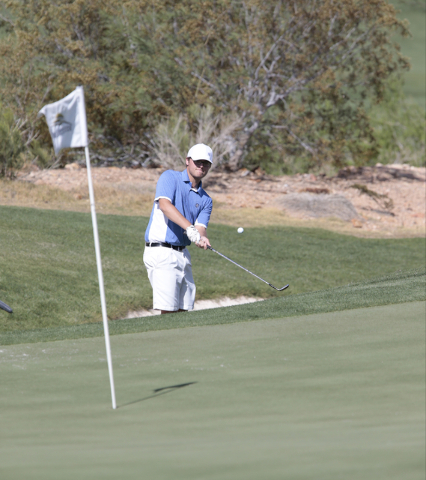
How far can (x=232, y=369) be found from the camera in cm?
556

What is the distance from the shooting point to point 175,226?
787cm

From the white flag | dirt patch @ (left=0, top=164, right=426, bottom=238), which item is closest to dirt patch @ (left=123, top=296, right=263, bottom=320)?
the white flag

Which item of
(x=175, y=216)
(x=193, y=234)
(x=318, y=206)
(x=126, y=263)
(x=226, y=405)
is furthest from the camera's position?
(x=318, y=206)

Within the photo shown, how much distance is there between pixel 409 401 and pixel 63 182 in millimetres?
23320

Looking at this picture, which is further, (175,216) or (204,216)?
(204,216)

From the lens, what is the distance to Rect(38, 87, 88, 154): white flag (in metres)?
5.05

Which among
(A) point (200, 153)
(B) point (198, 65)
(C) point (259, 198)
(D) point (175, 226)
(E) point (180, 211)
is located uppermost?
(B) point (198, 65)

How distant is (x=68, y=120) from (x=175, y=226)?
9.44ft

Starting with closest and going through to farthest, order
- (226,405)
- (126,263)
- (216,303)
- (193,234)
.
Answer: (226,405), (193,234), (216,303), (126,263)

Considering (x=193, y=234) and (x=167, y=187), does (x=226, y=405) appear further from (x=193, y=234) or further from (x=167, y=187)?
(x=167, y=187)

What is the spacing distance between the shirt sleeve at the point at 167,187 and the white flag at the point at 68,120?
246 cm

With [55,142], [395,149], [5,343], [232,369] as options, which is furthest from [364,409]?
[395,149]

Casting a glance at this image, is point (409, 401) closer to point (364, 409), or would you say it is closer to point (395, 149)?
point (364, 409)

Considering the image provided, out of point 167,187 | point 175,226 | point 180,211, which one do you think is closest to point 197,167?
point 167,187
